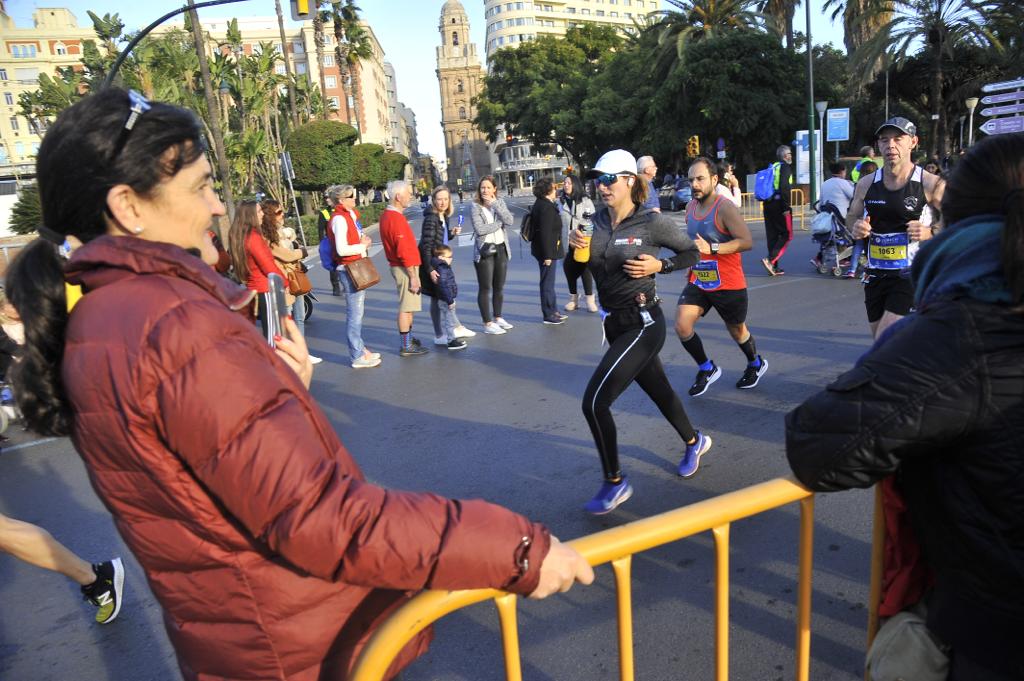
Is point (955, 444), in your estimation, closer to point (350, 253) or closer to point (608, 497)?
point (608, 497)

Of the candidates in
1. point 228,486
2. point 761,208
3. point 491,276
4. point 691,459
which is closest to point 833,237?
point 491,276

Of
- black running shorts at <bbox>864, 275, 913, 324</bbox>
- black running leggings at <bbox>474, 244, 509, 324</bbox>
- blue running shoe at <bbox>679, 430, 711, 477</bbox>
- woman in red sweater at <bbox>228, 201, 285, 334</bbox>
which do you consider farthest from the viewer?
black running leggings at <bbox>474, 244, 509, 324</bbox>

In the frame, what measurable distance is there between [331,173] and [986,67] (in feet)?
96.1

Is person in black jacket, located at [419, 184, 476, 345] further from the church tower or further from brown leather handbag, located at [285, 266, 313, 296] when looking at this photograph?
the church tower

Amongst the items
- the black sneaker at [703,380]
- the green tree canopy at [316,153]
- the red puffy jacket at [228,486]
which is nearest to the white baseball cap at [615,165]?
the black sneaker at [703,380]

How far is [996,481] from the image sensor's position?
132 cm

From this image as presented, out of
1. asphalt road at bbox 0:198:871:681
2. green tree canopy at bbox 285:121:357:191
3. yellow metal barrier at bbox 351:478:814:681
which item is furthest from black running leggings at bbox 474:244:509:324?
green tree canopy at bbox 285:121:357:191

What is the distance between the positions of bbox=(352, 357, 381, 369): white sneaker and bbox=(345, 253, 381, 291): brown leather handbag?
801 mm

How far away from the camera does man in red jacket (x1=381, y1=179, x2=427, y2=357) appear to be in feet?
25.3

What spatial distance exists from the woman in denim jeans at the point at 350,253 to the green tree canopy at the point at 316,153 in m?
22.2

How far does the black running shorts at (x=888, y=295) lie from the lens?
5023 mm

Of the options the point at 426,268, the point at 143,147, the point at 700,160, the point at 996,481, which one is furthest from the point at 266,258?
the point at 996,481

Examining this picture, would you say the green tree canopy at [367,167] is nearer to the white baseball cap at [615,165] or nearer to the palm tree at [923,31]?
the palm tree at [923,31]

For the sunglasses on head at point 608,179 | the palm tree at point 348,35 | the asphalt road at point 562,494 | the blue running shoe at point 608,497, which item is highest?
the palm tree at point 348,35
